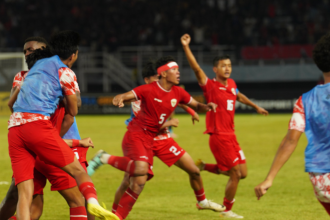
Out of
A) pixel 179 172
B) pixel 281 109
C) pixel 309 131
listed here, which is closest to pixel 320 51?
pixel 309 131

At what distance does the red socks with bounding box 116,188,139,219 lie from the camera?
614 centimetres

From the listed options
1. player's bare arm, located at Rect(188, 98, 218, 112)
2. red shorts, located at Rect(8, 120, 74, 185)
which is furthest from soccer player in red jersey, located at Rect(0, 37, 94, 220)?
player's bare arm, located at Rect(188, 98, 218, 112)

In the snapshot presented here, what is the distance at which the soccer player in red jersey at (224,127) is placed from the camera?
7.19m

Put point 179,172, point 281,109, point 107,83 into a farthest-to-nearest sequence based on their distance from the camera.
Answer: point 107,83 → point 281,109 → point 179,172

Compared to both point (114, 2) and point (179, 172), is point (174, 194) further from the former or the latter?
point (114, 2)

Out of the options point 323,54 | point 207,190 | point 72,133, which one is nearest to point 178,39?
point 207,190

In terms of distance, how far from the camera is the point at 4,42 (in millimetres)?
30453

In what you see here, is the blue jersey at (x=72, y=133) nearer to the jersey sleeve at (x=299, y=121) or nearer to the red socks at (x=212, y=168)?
the jersey sleeve at (x=299, y=121)

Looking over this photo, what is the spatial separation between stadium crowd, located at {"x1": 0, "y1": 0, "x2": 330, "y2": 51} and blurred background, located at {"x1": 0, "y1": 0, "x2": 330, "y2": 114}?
6 centimetres

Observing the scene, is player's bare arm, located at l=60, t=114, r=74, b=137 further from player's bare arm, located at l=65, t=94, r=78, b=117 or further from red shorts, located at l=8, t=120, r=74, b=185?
red shorts, located at l=8, t=120, r=74, b=185

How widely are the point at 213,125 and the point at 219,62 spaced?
0.97m

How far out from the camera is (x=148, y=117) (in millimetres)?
6586

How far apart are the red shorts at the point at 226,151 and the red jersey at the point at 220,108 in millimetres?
111

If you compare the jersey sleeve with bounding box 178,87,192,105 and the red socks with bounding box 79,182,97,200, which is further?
the jersey sleeve with bounding box 178,87,192,105
